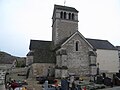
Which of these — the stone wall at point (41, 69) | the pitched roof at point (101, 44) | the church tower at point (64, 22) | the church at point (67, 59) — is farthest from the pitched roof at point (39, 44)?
the pitched roof at point (101, 44)

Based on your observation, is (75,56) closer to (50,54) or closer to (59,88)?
(50,54)

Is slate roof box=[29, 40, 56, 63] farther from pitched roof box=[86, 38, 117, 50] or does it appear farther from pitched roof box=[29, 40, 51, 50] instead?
pitched roof box=[86, 38, 117, 50]

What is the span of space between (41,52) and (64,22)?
844 cm

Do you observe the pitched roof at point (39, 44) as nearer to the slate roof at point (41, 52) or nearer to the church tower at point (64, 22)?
the slate roof at point (41, 52)

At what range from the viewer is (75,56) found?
36750 millimetres

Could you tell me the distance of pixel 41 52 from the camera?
3900 centimetres

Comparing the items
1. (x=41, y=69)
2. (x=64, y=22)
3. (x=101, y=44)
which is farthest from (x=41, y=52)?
(x=101, y=44)

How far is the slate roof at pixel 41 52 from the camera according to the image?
1470 inches

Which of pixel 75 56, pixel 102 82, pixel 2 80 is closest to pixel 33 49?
pixel 75 56

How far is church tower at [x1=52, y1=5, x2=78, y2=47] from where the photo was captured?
4188cm

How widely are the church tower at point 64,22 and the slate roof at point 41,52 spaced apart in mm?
2592

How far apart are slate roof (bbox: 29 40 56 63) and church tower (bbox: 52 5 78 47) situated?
2.59m

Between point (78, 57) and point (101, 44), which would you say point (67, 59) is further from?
point (101, 44)

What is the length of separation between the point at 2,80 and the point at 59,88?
13096 millimetres
